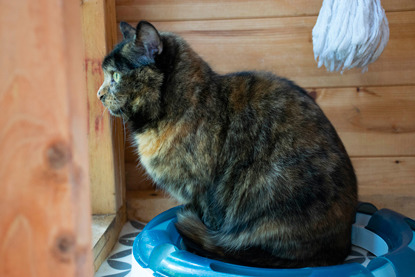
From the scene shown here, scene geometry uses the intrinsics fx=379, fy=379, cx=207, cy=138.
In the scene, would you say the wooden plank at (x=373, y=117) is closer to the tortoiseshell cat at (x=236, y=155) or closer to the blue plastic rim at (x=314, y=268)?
the blue plastic rim at (x=314, y=268)

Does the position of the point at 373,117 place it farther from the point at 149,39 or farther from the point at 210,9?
the point at 149,39

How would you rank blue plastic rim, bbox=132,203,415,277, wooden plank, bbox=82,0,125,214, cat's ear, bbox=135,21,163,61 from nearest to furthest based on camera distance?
blue plastic rim, bbox=132,203,415,277 → cat's ear, bbox=135,21,163,61 → wooden plank, bbox=82,0,125,214

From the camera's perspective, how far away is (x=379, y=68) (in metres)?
1.67

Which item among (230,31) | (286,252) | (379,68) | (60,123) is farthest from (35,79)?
(379,68)

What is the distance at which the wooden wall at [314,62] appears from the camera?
5.45 ft

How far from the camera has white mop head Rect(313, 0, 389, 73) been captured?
1.30 metres

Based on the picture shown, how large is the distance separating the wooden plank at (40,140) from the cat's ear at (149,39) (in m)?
0.60

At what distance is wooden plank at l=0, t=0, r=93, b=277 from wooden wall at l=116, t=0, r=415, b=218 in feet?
3.80

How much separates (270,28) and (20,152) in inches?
53.4

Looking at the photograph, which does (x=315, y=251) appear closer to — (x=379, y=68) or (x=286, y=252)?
(x=286, y=252)

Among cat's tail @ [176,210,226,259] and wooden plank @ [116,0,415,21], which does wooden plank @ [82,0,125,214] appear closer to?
wooden plank @ [116,0,415,21]

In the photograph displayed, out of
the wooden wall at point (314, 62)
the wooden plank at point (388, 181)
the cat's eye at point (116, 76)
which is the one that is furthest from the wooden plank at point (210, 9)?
the wooden plank at point (388, 181)

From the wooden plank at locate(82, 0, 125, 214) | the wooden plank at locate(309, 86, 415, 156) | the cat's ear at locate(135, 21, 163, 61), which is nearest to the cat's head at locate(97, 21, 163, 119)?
the cat's ear at locate(135, 21, 163, 61)

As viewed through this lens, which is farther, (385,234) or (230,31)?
(230,31)
